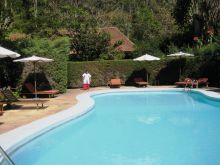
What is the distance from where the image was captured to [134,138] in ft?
40.8

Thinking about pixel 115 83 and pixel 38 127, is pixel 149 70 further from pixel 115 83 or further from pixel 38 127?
pixel 38 127

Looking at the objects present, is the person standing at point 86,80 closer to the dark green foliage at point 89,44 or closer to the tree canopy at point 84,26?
the tree canopy at point 84,26

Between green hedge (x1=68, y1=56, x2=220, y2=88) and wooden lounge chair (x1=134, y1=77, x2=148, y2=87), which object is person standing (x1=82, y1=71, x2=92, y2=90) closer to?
green hedge (x1=68, y1=56, x2=220, y2=88)

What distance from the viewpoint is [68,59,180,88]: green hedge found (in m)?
28.5

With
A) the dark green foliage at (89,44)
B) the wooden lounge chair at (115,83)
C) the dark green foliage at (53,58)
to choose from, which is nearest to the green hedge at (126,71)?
the wooden lounge chair at (115,83)

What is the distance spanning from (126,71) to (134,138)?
17173mm

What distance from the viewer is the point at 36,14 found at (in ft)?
110

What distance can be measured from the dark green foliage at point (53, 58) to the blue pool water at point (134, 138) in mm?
4476

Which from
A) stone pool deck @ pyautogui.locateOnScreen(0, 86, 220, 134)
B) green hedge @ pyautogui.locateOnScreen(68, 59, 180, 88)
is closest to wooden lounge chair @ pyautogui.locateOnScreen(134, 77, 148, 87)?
green hedge @ pyautogui.locateOnScreen(68, 59, 180, 88)

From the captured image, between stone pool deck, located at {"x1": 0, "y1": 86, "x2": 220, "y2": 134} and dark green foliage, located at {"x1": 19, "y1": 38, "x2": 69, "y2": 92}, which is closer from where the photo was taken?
stone pool deck, located at {"x1": 0, "y1": 86, "x2": 220, "y2": 134}

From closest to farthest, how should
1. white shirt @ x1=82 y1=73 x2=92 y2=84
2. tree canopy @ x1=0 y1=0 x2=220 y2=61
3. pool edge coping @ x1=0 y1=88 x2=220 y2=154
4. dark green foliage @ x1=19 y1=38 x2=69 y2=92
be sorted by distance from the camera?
pool edge coping @ x1=0 y1=88 x2=220 y2=154 → dark green foliage @ x1=19 y1=38 x2=69 y2=92 → white shirt @ x1=82 y1=73 x2=92 y2=84 → tree canopy @ x1=0 y1=0 x2=220 y2=61

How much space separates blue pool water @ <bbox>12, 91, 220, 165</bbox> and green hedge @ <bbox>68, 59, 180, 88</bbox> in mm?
8383

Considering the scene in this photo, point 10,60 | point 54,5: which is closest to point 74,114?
point 10,60

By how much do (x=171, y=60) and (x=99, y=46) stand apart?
6657 mm
